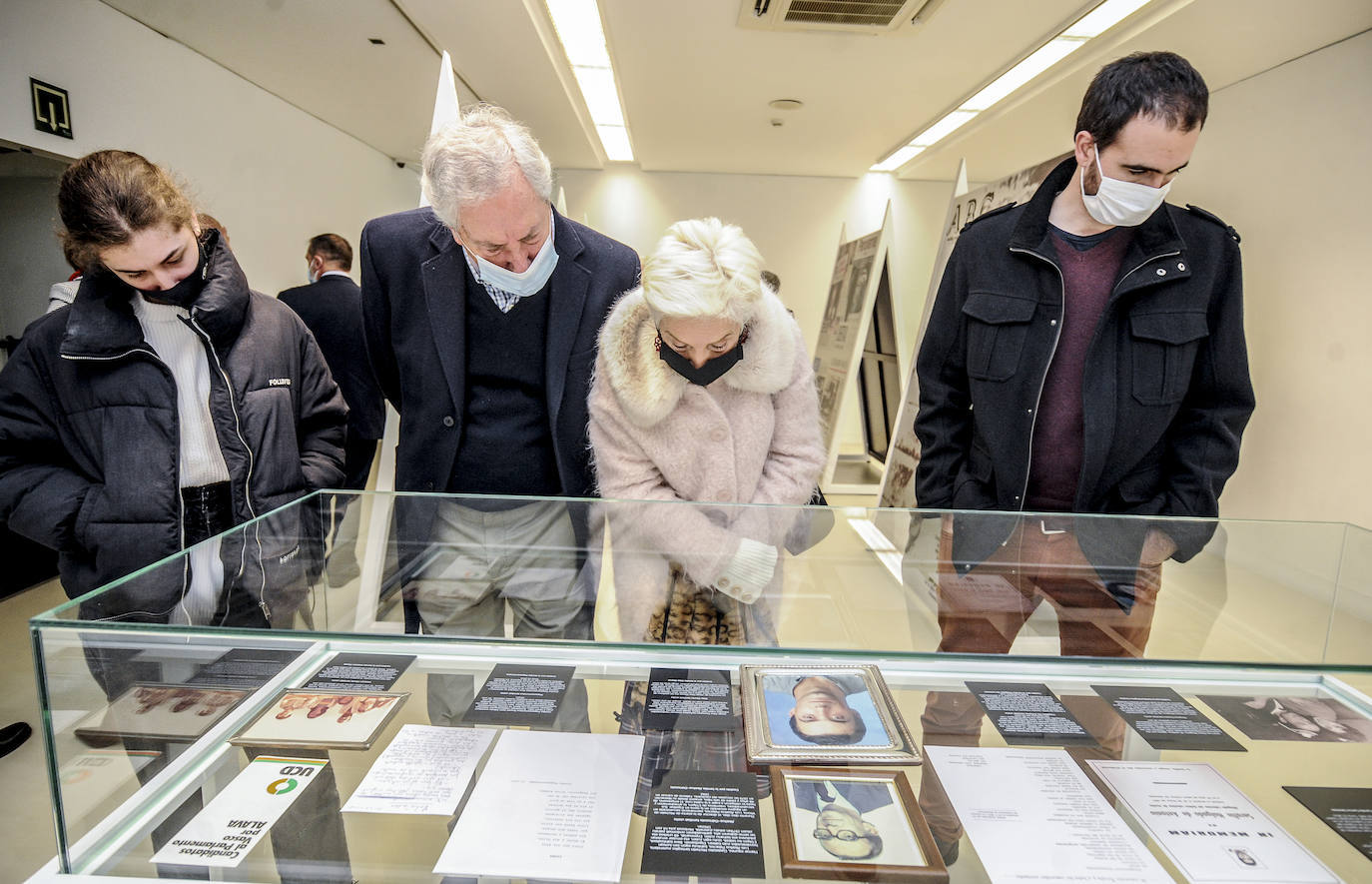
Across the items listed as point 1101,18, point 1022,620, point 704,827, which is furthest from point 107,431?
point 1101,18

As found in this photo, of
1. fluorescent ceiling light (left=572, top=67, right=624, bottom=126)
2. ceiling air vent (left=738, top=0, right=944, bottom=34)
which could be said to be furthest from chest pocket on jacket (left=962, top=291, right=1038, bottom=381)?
fluorescent ceiling light (left=572, top=67, right=624, bottom=126)

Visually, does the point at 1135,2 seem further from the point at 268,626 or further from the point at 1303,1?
the point at 268,626

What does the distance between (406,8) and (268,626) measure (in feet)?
16.0

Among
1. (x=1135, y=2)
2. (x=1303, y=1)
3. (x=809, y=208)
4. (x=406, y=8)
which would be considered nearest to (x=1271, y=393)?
(x=1303, y=1)

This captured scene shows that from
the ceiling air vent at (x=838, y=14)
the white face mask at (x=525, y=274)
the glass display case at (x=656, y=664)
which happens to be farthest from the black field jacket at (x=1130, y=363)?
the ceiling air vent at (x=838, y=14)

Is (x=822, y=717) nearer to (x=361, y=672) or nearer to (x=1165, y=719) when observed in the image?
(x=1165, y=719)

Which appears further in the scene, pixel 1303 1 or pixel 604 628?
pixel 1303 1

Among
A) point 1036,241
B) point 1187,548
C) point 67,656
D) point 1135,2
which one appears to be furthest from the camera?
point 1135,2

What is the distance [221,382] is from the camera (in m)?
1.81

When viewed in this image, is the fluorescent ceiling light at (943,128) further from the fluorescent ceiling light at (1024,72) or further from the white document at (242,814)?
the white document at (242,814)

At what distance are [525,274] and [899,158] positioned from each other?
8247 millimetres

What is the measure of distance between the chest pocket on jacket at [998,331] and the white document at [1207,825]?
3.27 ft

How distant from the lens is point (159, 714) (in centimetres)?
101

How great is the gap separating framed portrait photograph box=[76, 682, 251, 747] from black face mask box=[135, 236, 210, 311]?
1.07 metres
